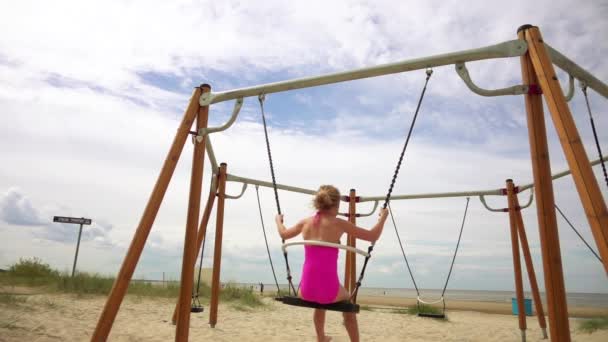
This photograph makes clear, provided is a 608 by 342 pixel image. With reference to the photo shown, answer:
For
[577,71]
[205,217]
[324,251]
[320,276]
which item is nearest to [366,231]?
[324,251]

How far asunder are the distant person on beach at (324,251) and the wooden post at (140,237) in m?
1.40

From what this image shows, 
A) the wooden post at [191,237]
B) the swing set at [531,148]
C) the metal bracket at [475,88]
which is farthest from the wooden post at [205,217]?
the metal bracket at [475,88]

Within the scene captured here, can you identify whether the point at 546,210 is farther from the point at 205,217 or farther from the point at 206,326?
the point at 206,326

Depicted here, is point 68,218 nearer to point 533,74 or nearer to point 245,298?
point 245,298

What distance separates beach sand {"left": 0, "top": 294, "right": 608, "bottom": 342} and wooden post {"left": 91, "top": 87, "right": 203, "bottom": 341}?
207cm

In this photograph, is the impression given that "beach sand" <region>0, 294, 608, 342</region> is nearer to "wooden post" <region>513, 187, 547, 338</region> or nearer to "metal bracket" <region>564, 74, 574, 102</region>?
"wooden post" <region>513, 187, 547, 338</region>

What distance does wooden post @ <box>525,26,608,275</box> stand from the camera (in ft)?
8.58

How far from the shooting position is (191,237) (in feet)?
14.0

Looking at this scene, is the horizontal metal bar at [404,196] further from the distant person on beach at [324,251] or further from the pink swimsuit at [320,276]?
the pink swimsuit at [320,276]

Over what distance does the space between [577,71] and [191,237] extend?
4.09 metres

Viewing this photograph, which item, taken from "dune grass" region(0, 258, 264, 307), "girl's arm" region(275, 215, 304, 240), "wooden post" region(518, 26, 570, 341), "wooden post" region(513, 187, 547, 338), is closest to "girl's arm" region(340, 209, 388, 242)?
"girl's arm" region(275, 215, 304, 240)

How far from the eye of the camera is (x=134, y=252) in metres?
3.73

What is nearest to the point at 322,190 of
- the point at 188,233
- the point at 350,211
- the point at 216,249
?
the point at 188,233

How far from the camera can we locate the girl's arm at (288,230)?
140 inches
